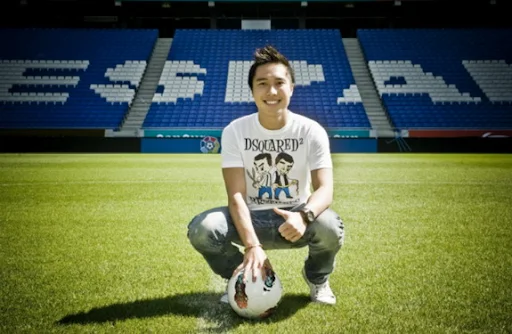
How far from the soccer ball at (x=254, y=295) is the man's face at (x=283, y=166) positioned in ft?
2.14

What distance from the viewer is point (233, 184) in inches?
101

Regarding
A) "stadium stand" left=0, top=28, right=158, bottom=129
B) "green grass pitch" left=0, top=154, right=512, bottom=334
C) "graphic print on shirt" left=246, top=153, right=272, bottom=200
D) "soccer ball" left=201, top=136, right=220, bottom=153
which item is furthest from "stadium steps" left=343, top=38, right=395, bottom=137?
"graphic print on shirt" left=246, top=153, right=272, bottom=200

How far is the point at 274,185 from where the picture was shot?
2.65 meters

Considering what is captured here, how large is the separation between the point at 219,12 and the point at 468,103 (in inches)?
751

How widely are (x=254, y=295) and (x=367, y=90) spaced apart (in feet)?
86.5

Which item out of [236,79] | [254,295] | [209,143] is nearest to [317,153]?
[254,295]

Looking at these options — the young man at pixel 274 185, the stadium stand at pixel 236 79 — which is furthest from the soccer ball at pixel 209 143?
the young man at pixel 274 185

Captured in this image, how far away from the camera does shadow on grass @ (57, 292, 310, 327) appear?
2.28 m

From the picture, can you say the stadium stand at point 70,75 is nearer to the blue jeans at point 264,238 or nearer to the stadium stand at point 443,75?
the stadium stand at point 443,75

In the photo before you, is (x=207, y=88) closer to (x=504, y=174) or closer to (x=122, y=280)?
(x=504, y=174)

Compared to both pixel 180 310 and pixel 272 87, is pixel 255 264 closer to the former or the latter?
pixel 180 310

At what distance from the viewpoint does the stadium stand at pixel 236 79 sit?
78.1 feet

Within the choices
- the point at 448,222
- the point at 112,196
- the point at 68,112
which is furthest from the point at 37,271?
the point at 68,112

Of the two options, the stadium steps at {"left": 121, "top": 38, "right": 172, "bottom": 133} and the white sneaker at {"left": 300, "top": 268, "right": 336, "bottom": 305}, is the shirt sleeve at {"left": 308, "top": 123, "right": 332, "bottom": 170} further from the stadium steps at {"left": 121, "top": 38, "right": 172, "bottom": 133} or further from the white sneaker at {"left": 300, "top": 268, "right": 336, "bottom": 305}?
the stadium steps at {"left": 121, "top": 38, "right": 172, "bottom": 133}
